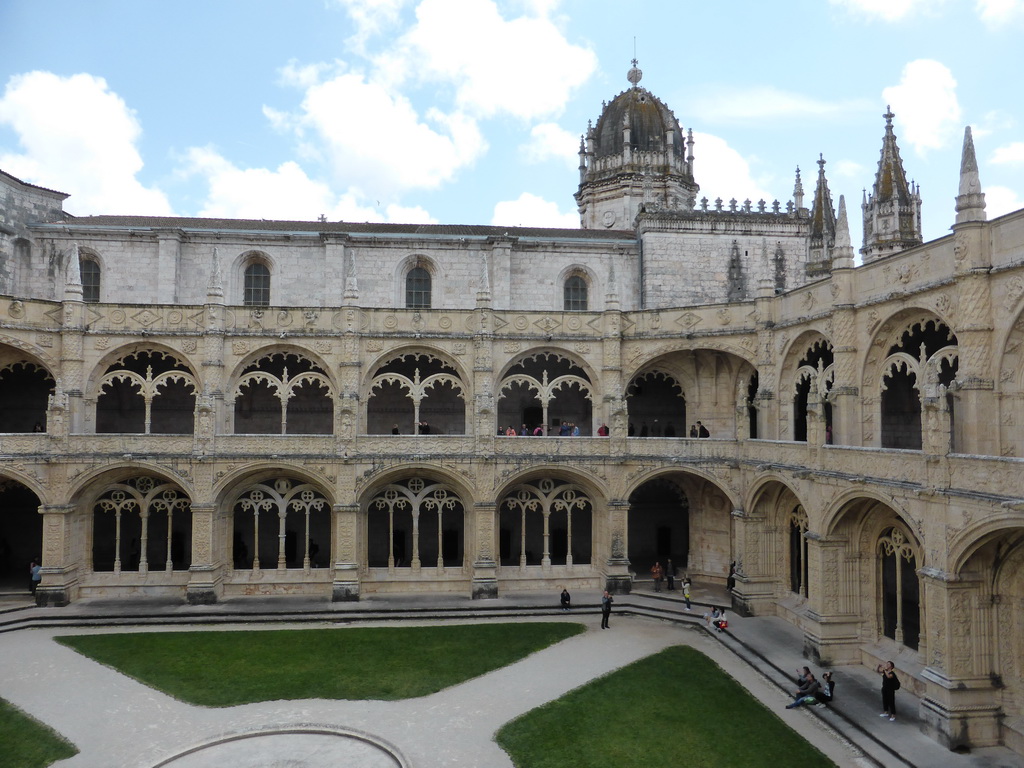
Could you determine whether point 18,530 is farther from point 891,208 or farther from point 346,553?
point 891,208

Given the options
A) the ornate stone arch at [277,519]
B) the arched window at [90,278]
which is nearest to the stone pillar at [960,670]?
the ornate stone arch at [277,519]

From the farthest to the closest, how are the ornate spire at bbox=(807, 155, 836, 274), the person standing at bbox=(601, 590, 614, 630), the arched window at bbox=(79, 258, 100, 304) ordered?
the ornate spire at bbox=(807, 155, 836, 274)
the arched window at bbox=(79, 258, 100, 304)
the person standing at bbox=(601, 590, 614, 630)

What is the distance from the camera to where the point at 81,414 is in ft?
92.0

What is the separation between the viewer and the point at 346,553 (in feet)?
92.3

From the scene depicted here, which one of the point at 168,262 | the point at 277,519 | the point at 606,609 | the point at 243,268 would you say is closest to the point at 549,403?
the point at 606,609

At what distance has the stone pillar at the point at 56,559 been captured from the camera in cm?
2664

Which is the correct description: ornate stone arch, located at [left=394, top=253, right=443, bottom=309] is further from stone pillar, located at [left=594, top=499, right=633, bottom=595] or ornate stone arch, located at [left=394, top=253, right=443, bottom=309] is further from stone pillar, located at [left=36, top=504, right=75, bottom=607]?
Answer: stone pillar, located at [left=36, top=504, right=75, bottom=607]

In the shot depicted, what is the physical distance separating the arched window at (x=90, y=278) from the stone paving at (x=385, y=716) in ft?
50.0

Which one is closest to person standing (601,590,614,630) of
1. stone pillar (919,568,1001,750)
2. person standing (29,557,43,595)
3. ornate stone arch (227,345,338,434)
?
stone pillar (919,568,1001,750)

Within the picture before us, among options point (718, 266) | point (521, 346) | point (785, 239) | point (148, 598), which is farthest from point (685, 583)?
point (148, 598)

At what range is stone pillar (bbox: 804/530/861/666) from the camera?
69.2 ft

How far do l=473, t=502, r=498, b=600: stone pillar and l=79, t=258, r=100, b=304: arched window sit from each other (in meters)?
20.1

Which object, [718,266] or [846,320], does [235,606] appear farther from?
[718,266]

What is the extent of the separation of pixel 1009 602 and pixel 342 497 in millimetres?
21613
